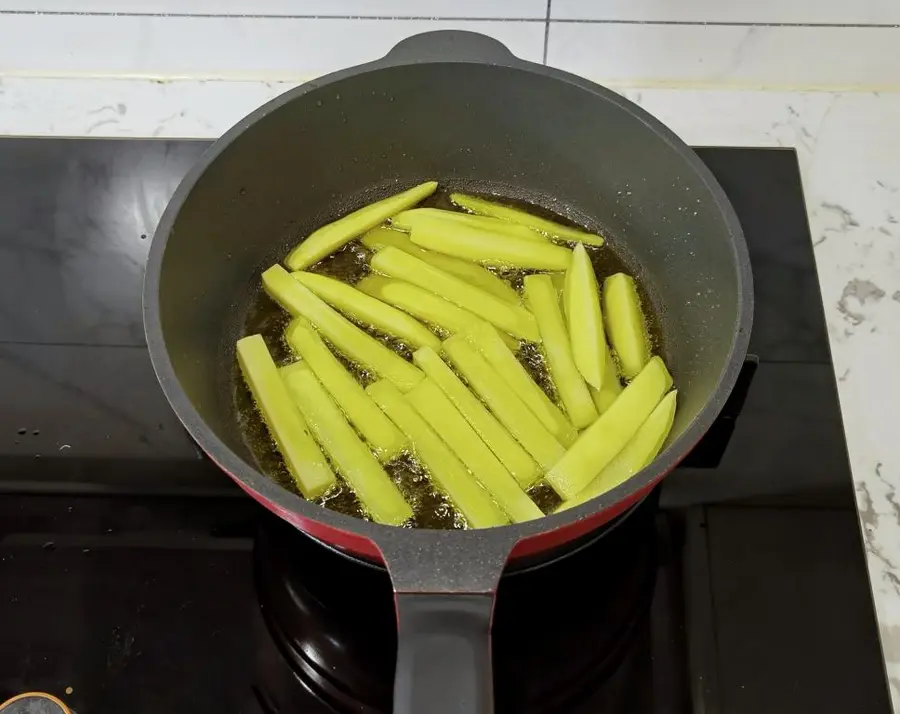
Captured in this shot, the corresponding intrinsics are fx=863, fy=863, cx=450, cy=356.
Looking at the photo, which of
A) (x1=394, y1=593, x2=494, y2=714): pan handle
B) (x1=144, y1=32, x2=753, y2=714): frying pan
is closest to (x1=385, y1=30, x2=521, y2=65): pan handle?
(x1=144, y1=32, x2=753, y2=714): frying pan

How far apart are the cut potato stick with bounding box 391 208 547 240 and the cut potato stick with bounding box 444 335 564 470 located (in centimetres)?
15

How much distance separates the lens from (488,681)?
52 cm

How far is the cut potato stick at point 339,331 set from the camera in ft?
2.75

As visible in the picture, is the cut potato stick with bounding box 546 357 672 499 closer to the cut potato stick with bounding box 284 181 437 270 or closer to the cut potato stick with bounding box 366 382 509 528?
the cut potato stick with bounding box 366 382 509 528

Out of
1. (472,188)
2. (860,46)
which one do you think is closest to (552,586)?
(472,188)

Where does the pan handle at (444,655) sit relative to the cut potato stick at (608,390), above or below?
below

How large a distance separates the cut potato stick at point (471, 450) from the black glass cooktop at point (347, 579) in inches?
2.7

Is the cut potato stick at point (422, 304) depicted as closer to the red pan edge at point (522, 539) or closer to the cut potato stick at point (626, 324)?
the cut potato stick at point (626, 324)

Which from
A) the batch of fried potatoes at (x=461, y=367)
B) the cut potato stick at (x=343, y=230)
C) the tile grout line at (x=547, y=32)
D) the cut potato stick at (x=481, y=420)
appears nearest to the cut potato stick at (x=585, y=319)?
the batch of fried potatoes at (x=461, y=367)

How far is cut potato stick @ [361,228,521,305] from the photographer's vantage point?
907 millimetres

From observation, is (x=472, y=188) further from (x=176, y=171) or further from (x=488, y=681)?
(x=488, y=681)

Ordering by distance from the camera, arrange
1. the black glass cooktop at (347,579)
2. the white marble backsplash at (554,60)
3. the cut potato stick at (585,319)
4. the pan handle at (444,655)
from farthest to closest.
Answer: the white marble backsplash at (554,60) → the cut potato stick at (585,319) → the black glass cooktop at (347,579) → the pan handle at (444,655)

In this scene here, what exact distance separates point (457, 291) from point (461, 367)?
9cm

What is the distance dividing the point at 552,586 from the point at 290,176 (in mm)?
492
